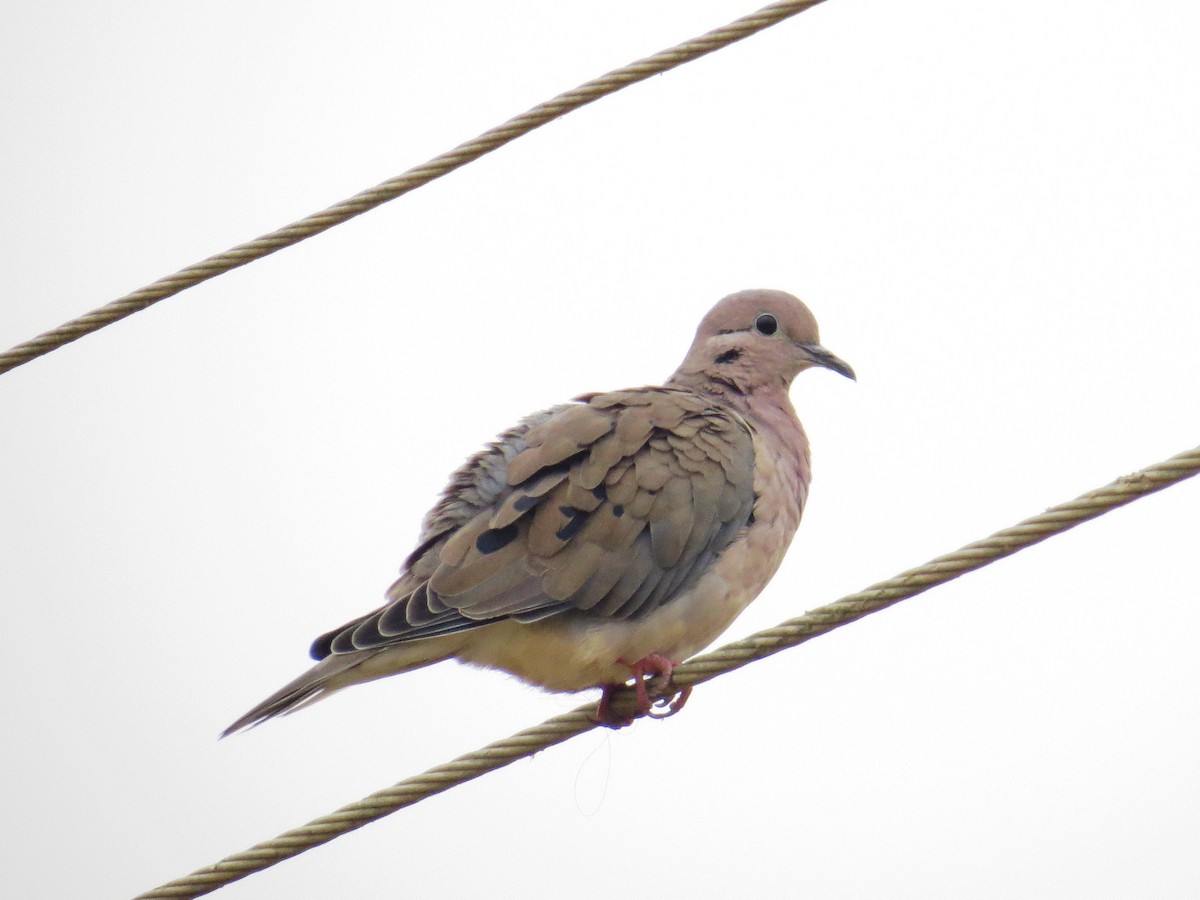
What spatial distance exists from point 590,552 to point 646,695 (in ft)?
1.26

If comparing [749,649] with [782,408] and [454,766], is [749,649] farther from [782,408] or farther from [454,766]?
[782,408]

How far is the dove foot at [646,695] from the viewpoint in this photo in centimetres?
409

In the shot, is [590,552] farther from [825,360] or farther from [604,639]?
[825,360]

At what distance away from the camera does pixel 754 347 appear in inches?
206

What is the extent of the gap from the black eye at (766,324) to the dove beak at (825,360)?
0.32ft

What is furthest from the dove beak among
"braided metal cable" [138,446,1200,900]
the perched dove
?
"braided metal cable" [138,446,1200,900]

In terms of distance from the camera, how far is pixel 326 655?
151 inches

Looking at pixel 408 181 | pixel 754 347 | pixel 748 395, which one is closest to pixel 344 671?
pixel 408 181

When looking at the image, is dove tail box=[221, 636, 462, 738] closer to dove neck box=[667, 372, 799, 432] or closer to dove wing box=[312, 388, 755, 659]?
dove wing box=[312, 388, 755, 659]

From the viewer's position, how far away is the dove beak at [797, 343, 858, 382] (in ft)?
17.5

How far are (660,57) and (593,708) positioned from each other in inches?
63.1

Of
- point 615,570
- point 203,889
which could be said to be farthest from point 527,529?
point 203,889

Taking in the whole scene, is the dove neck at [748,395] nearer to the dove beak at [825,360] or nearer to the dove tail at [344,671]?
the dove beak at [825,360]

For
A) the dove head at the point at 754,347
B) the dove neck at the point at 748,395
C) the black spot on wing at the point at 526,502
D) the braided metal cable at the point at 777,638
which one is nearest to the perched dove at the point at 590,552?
the black spot on wing at the point at 526,502
